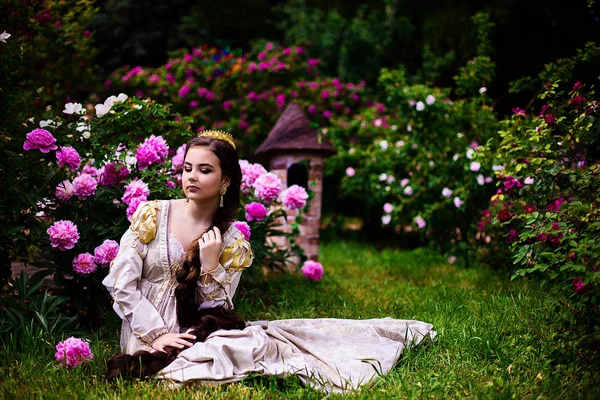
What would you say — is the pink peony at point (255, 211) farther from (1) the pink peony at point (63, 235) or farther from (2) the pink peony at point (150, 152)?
(1) the pink peony at point (63, 235)

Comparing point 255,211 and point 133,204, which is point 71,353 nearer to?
point 133,204

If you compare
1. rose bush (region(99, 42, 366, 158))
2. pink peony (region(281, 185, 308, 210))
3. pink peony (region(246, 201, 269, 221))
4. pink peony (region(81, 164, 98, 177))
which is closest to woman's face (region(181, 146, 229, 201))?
pink peony (region(246, 201, 269, 221))

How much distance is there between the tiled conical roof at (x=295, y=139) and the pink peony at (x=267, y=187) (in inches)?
34.3

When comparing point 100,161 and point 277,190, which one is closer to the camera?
point 100,161

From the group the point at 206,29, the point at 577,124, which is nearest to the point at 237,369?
the point at 577,124

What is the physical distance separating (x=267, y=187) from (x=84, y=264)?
4.16ft

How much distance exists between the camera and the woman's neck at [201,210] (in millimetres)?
2844

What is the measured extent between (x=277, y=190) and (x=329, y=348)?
132 centimetres

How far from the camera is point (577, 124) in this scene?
10.5 ft

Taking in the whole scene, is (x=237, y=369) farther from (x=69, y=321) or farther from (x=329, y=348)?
(x=69, y=321)

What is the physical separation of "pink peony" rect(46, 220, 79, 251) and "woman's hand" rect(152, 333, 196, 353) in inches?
32.9

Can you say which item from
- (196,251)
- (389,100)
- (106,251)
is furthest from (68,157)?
(389,100)

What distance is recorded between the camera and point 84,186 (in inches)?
128

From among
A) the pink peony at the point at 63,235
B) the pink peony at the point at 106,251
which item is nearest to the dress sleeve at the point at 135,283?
the pink peony at the point at 106,251
